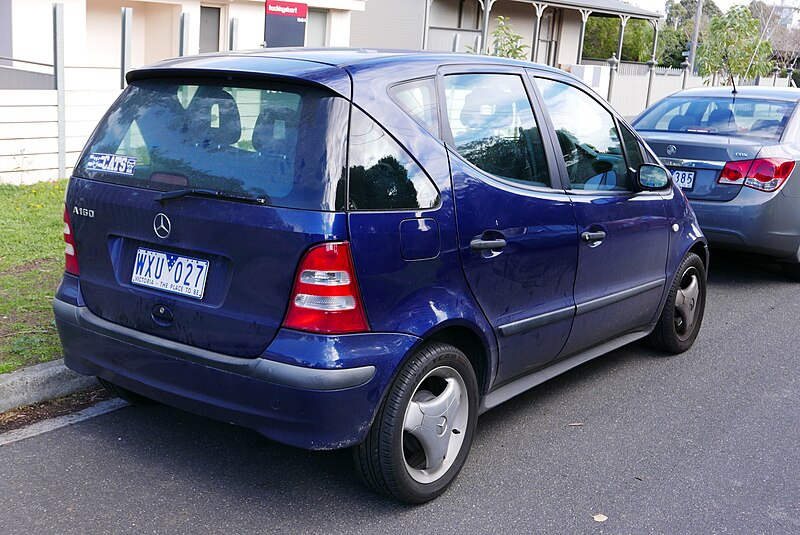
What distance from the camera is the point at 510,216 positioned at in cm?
400

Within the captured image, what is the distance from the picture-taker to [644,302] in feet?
17.4

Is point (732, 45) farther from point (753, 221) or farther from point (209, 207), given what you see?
point (209, 207)

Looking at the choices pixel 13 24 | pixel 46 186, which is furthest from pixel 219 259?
pixel 13 24

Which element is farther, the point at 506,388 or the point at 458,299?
the point at 506,388

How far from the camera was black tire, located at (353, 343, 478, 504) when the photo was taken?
3.51 m

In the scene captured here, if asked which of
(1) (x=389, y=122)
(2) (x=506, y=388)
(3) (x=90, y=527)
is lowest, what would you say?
(3) (x=90, y=527)

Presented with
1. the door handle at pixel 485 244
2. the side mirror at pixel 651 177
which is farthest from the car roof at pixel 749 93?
the door handle at pixel 485 244

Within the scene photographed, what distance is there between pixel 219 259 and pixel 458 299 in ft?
3.21

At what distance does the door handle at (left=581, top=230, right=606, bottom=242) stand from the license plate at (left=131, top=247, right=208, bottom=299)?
1964mm

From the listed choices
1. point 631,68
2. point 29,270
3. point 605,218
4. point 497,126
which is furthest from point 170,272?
point 631,68

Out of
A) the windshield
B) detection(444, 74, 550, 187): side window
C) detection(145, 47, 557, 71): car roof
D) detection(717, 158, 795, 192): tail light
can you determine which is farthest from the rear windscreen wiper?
the windshield

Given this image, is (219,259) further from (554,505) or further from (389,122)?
(554,505)

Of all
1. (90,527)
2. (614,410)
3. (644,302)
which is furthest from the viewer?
(644,302)

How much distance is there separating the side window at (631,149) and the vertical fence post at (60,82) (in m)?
6.32
